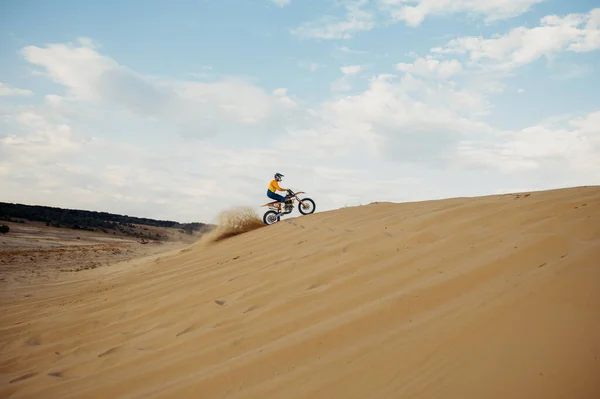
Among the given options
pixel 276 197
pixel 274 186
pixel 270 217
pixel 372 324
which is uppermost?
pixel 274 186

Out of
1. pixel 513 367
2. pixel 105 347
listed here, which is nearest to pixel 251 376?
pixel 513 367

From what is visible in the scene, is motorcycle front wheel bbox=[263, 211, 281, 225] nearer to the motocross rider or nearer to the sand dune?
the motocross rider

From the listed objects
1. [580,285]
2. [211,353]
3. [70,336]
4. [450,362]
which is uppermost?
[580,285]

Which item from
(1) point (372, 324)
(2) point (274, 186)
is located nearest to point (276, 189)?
(2) point (274, 186)

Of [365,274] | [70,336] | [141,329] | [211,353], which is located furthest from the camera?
[70,336]

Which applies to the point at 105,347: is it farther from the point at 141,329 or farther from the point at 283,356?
the point at 283,356

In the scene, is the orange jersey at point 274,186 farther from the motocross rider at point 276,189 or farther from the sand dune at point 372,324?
the sand dune at point 372,324

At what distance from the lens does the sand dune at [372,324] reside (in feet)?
6.64

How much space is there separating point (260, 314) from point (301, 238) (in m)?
2.94

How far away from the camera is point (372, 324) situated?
269 centimetres

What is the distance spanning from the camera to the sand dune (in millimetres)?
2023

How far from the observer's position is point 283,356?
2.57 metres

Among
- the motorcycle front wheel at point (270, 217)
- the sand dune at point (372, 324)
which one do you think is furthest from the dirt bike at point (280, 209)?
the sand dune at point (372, 324)

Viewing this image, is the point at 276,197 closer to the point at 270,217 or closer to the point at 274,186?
the point at 274,186
